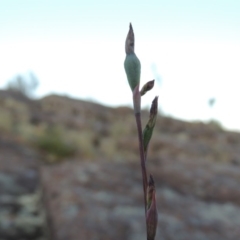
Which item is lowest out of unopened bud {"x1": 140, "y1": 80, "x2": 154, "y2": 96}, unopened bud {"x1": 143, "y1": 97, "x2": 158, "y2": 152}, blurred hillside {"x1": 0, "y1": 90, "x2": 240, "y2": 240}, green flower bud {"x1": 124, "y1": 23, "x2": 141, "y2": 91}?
blurred hillside {"x1": 0, "y1": 90, "x2": 240, "y2": 240}

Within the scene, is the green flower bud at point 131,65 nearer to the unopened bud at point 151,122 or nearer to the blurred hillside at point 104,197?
the unopened bud at point 151,122

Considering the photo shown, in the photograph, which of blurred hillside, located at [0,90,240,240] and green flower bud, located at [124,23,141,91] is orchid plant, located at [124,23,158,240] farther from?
blurred hillside, located at [0,90,240,240]

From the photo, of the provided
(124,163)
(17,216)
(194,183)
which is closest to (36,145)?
(124,163)

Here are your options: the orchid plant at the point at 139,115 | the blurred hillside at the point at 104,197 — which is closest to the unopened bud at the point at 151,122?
the orchid plant at the point at 139,115

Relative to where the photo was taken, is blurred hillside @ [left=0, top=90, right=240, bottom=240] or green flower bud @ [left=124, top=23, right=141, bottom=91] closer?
green flower bud @ [left=124, top=23, right=141, bottom=91]

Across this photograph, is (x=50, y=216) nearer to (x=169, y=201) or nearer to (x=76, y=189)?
(x=76, y=189)

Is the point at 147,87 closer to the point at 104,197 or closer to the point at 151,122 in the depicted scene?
the point at 151,122

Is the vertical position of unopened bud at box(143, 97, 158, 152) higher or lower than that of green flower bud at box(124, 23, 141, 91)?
lower

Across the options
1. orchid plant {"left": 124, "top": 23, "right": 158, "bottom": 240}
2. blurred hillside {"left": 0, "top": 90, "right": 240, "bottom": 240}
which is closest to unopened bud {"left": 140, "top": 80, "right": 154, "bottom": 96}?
orchid plant {"left": 124, "top": 23, "right": 158, "bottom": 240}
